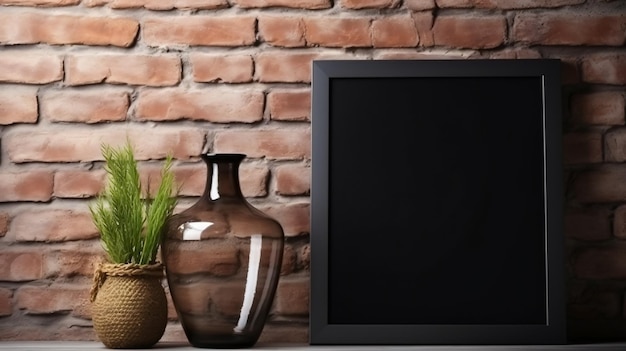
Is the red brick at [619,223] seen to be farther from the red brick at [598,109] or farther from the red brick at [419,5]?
the red brick at [419,5]

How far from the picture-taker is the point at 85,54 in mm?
1749

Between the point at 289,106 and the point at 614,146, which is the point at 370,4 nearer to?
the point at 289,106

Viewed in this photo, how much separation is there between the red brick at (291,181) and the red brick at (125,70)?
305 mm

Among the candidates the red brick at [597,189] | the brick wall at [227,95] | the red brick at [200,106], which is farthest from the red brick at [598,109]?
the red brick at [200,106]

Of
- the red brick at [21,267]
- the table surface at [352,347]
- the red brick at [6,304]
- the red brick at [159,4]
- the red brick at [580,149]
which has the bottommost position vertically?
the table surface at [352,347]

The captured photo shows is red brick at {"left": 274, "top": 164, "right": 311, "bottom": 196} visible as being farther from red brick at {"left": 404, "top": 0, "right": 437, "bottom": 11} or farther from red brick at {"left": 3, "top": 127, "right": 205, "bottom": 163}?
red brick at {"left": 404, "top": 0, "right": 437, "bottom": 11}

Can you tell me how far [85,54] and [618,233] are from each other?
1223mm

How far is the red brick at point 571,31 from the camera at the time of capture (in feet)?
5.71

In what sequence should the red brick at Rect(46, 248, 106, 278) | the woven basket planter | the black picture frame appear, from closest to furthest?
the woven basket planter < the black picture frame < the red brick at Rect(46, 248, 106, 278)

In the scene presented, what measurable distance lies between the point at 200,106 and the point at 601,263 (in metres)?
0.93

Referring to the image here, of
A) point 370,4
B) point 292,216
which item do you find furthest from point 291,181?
point 370,4

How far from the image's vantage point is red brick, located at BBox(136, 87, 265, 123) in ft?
5.70

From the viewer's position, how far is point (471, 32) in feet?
5.71

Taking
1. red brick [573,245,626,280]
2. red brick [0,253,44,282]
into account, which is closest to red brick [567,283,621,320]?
red brick [573,245,626,280]
